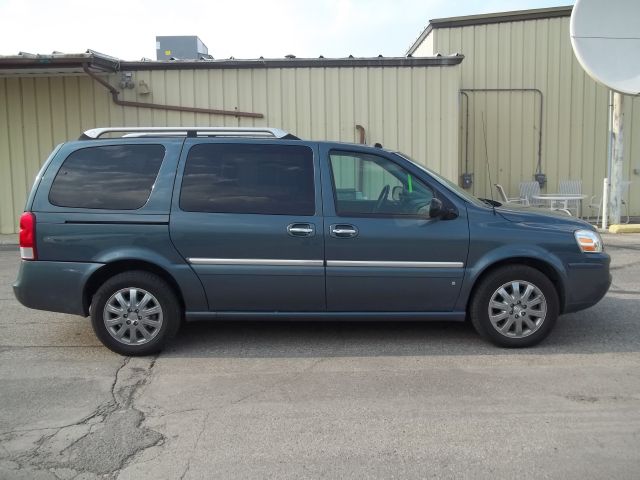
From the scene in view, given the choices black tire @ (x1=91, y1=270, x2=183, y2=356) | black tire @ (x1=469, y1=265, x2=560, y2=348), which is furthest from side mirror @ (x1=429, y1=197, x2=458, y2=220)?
black tire @ (x1=91, y1=270, x2=183, y2=356)

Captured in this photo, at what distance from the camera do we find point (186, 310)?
16.5 feet

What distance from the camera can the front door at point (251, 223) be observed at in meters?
4.88

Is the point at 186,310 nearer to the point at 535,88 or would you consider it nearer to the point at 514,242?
the point at 514,242

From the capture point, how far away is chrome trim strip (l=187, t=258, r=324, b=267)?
16.0 feet

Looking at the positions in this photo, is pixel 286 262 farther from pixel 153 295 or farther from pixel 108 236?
pixel 108 236

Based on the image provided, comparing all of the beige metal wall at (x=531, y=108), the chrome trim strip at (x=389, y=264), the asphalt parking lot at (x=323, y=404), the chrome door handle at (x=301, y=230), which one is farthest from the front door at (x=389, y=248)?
the beige metal wall at (x=531, y=108)

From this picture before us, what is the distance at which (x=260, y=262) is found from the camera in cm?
489

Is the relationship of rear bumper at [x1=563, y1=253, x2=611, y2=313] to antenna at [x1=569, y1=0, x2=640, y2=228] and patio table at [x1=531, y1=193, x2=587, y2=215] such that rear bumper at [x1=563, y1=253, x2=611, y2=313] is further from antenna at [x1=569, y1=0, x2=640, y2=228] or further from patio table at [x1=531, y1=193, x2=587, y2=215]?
patio table at [x1=531, y1=193, x2=587, y2=215]

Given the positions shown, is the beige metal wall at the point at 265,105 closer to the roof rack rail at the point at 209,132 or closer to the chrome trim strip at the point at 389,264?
the roof rack rail at the point at 209,132

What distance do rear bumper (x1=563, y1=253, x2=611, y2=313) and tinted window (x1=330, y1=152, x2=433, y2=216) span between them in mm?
1357

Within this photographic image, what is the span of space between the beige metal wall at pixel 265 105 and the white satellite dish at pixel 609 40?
235 centimetres

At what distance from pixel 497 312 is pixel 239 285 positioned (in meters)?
2.18

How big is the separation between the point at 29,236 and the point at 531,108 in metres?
11.1

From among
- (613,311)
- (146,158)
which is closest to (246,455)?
(146,158)
